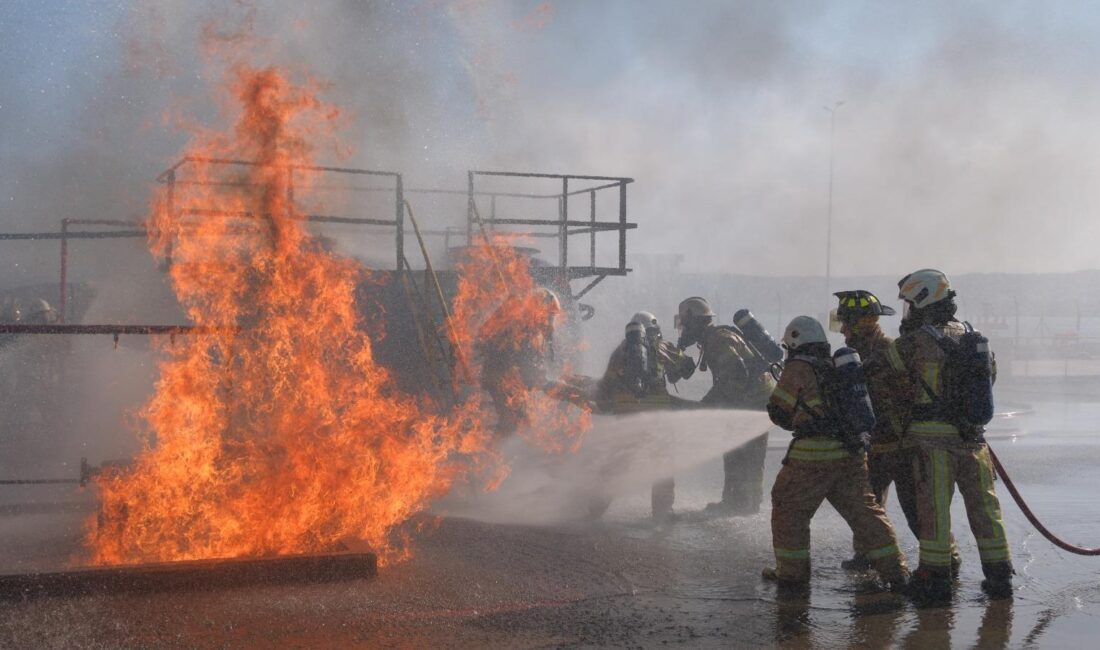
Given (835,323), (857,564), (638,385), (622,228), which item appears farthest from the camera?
(622,228)

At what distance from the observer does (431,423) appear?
820cm

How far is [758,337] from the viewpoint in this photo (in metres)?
8.63

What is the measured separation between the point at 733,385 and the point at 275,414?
149 inches

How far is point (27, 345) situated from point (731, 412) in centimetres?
859

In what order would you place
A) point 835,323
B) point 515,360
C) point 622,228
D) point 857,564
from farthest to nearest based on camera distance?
1. point 622,228
2. point 515,360
3. point 835,323
4. point 857,564

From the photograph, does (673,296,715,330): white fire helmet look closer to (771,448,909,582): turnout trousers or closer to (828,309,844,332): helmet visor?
(828,309,844,332): helmet visor

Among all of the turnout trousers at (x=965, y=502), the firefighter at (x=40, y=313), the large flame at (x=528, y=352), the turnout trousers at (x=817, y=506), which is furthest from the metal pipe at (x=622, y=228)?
the firefighter at (x=40, y=313)

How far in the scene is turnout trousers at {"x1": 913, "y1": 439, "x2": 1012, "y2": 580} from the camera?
17.2 feet

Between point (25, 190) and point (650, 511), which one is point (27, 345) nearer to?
point (25, 190)

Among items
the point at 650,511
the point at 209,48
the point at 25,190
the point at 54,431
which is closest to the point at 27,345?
the point at 54,431

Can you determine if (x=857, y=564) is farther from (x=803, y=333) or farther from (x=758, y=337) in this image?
(x=758, y=337)

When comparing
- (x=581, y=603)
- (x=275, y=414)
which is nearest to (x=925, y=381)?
(x=581, y=603)

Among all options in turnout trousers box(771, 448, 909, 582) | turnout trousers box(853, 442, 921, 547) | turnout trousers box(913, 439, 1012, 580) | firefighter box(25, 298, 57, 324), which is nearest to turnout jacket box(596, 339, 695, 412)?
turnout trousers box(853, 442, 921, 547)

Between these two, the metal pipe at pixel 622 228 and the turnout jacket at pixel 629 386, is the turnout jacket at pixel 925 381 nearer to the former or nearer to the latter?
the turnout jacket at pixel 629 386
